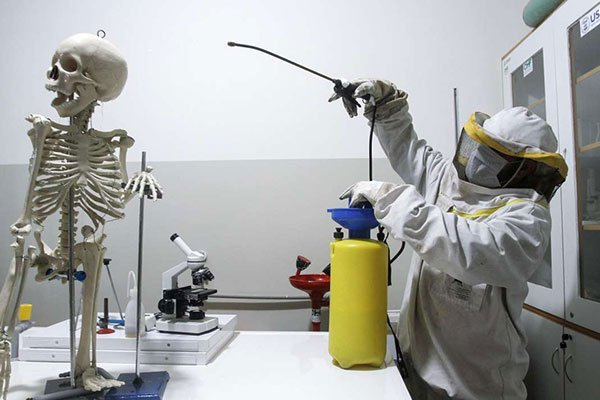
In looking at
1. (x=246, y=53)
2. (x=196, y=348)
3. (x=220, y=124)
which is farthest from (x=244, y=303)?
(x=246, y=53)

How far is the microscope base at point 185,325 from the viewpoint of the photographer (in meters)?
1.47

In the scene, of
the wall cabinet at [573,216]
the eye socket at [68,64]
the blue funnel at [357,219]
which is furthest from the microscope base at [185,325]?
the wall cabinet at [573,216]

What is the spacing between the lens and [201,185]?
2254mm

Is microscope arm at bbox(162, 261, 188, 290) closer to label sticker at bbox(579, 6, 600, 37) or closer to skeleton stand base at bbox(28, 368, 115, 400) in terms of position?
skeleton stand base at bbox(28, 368, 115, 400)

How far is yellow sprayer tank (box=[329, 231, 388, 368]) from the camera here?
1.21 meters

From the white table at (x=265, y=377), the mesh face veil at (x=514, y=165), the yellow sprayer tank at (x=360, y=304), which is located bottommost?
the white table at (x=265, y=377)

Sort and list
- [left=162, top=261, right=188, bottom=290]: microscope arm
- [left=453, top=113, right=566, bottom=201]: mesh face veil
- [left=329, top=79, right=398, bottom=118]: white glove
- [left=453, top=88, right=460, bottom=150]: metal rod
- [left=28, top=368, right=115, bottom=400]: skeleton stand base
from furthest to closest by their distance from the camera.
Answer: [left=453, top=88, right=460, bottom=150]: metal rod
[left=162, top=261, right=188, bottom=290]: microscope arm
[left=329, top=79, right=398, bottom=118]: white glove
[left=453, top=113, right=566, bottom=201]: mesh face veil
[left=28, top=368, right=115, bottom=400]: skeleton stand base

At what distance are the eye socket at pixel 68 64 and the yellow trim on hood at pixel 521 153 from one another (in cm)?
116

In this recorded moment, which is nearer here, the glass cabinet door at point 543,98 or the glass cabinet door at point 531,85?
the glass cabinet door at point 543,98

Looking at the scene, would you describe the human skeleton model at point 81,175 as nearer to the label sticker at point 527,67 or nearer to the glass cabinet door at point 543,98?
the glass cabinet door at point 543,98

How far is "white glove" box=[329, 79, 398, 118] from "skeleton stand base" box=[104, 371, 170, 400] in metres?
1.12

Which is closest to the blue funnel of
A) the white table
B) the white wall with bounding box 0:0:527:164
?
the white table

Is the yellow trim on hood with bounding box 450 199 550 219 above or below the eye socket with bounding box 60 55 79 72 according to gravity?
below

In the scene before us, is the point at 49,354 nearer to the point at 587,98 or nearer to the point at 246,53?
the point at 246,53
